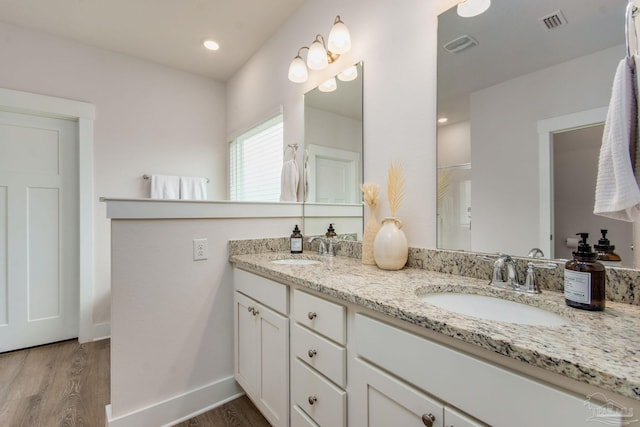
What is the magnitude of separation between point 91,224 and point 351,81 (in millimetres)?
2531

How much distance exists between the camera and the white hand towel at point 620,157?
0.69 m

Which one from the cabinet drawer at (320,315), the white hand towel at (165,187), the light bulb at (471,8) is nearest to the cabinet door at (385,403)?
the cabinet drawer at (320,315)

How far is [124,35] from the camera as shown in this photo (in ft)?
8.17

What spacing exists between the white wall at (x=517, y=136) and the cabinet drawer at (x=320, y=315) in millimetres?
652

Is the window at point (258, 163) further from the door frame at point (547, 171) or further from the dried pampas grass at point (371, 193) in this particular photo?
the door frame at point (547, 171)

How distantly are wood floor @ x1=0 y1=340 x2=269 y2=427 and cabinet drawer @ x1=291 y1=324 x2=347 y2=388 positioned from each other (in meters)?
0.70

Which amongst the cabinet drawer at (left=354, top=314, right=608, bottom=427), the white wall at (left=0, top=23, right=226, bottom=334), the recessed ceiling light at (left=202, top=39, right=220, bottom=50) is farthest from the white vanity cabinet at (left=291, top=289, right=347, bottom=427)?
the recessed ceiling light at (left=202, top=39, right=220, bottom=50)

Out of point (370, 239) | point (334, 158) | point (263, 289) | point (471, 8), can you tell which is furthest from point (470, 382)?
point (334, 158)

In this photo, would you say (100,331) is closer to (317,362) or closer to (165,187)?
(165,187)

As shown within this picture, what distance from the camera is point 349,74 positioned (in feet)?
5.86

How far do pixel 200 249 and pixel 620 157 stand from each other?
1.74m

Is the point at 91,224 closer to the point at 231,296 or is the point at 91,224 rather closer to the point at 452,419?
the point at 231,296

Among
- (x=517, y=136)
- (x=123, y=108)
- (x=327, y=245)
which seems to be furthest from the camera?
(x=123, y=108)

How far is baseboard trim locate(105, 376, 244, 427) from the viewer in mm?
1456
